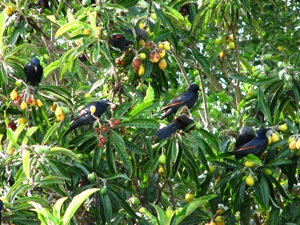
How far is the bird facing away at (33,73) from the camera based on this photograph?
3.90 meters

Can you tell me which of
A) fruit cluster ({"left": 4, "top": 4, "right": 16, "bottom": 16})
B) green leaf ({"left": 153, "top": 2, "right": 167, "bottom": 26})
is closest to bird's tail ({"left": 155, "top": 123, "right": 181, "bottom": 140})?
green leaf ({"left": 153, "top": 2, "right": 167, "bottom": 26})

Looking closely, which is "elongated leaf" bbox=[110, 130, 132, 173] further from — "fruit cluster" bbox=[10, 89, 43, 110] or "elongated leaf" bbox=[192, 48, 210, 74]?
"elongated leaf" bbox=[192, 48, 210, 74]

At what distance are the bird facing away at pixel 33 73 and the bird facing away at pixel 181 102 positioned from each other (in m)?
0.70

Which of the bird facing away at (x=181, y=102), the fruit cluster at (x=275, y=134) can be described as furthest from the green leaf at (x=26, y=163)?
the fruit cluster at (x=275, y=134)

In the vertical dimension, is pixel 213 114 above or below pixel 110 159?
below

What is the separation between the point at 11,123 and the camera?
424 cm

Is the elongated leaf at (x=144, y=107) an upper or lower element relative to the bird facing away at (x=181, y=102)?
upper

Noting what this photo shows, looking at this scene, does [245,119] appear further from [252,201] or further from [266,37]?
[266,37]

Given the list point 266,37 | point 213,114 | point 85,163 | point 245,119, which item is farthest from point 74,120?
point 266,37

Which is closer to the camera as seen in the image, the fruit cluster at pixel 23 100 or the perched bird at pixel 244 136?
the fruit cluster at pixel 23 100

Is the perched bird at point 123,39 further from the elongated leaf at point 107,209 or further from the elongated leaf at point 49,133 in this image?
the elongated leaf at point 107,209

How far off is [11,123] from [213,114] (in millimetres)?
2014

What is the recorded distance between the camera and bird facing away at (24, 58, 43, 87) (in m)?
3.90

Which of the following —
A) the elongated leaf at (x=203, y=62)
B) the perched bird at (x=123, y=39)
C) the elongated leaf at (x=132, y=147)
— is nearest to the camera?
the elongated leaf at (x=132, y=147)
